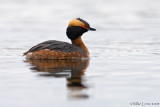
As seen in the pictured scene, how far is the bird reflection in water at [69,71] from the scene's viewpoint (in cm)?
1006

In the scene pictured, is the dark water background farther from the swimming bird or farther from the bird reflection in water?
the swimming bird

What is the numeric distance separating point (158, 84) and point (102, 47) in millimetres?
7402

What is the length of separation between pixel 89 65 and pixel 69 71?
1.27 metres

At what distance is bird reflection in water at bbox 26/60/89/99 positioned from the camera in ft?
33.0

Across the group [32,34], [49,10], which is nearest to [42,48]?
[32,34]

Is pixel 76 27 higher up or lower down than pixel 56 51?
higher up

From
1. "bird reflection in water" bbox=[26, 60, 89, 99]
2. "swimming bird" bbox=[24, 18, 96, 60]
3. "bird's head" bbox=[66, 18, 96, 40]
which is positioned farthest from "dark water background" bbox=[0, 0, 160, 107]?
"bird's head" bbox=[66, 18, 96, 40]

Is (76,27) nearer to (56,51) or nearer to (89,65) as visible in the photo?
(56,51)

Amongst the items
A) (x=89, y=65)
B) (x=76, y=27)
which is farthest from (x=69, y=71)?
(x=76, y=27)

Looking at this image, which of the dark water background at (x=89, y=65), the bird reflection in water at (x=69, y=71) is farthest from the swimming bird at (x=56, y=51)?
the dark water background at (x=89, y=65)

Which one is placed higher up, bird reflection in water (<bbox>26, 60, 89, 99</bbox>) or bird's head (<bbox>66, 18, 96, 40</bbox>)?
bird's head (<bbox>66, 18, 96, 40</bbox>)

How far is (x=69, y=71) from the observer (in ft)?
41.1

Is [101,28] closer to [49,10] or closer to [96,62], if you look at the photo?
[49,10]

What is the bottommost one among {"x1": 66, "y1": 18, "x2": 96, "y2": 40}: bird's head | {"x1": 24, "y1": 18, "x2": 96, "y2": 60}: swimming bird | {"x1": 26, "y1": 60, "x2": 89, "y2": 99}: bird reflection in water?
{"x1": 26, "y1": 60, "x2": 89, "y2": 99}: bird reflection in water
